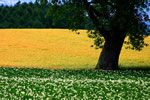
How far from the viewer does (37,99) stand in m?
16.6

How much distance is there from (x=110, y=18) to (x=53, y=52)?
20.4 metres

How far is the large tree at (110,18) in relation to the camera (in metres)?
31.0

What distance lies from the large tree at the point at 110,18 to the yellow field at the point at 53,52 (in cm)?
564

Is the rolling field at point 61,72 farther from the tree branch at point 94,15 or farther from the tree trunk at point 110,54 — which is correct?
the tree branch at point 94,15

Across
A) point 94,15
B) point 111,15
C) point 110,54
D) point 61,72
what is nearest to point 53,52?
point 94,15

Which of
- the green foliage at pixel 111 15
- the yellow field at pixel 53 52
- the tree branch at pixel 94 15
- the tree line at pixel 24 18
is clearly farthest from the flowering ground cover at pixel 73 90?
the tree line at pixel 24 18

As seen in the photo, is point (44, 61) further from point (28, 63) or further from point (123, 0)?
point (123, 0)

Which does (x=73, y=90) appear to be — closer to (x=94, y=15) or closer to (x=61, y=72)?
(x=61, y=72)

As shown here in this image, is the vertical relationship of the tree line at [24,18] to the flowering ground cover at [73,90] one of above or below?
above

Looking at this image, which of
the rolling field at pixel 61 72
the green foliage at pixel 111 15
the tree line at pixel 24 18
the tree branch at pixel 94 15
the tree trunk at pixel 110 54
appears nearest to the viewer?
the rolling field at pixel 61 72

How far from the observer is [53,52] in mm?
50469

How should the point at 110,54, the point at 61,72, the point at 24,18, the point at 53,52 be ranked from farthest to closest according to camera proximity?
the point at 24,18 → the point at 53,52 → the point at 110,54 → the point at 61,72

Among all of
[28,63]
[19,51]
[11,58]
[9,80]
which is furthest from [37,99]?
[19,51]

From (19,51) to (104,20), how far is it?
71.4 ft
